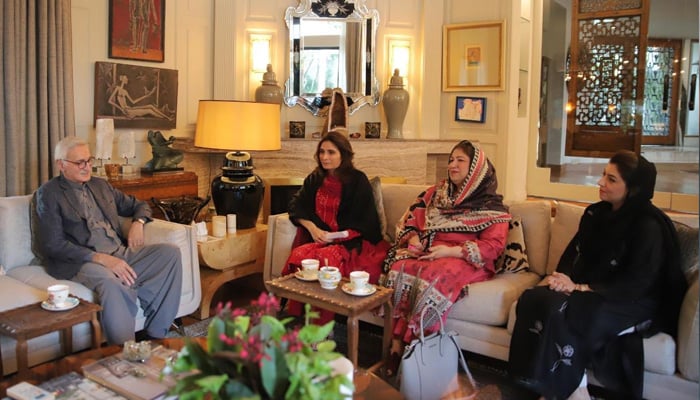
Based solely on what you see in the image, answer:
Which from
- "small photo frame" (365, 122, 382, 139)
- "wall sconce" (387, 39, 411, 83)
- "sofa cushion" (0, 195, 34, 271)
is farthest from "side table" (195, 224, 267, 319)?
"wall sconce" (387, 39, 411, 83)

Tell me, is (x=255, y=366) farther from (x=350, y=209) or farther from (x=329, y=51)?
(x=329, y=51)

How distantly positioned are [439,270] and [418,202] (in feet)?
1.92

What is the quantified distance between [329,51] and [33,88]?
101 inches

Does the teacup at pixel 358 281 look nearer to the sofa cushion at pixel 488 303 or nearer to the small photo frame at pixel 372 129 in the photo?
the sofa cushion at pixel 488 303

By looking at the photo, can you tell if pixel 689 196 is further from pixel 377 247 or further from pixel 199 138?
pixel 199 138

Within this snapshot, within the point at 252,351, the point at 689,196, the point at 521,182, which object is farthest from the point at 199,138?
the point at 689,196

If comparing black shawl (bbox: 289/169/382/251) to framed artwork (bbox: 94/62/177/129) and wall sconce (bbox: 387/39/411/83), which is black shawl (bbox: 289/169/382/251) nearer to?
framed artwork (bbox: 94/62/177/129)

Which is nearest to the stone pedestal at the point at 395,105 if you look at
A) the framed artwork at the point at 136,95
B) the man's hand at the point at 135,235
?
the framed artwork at the point at 136,95

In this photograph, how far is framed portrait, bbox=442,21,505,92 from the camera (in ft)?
18.6

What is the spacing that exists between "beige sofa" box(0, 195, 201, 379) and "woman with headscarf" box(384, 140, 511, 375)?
1.04 metres

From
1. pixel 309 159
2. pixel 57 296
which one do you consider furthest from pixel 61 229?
pixel 309 159

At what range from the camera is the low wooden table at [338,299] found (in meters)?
2.48

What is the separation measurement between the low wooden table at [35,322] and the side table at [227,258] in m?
1.12

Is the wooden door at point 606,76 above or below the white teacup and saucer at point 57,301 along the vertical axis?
above
